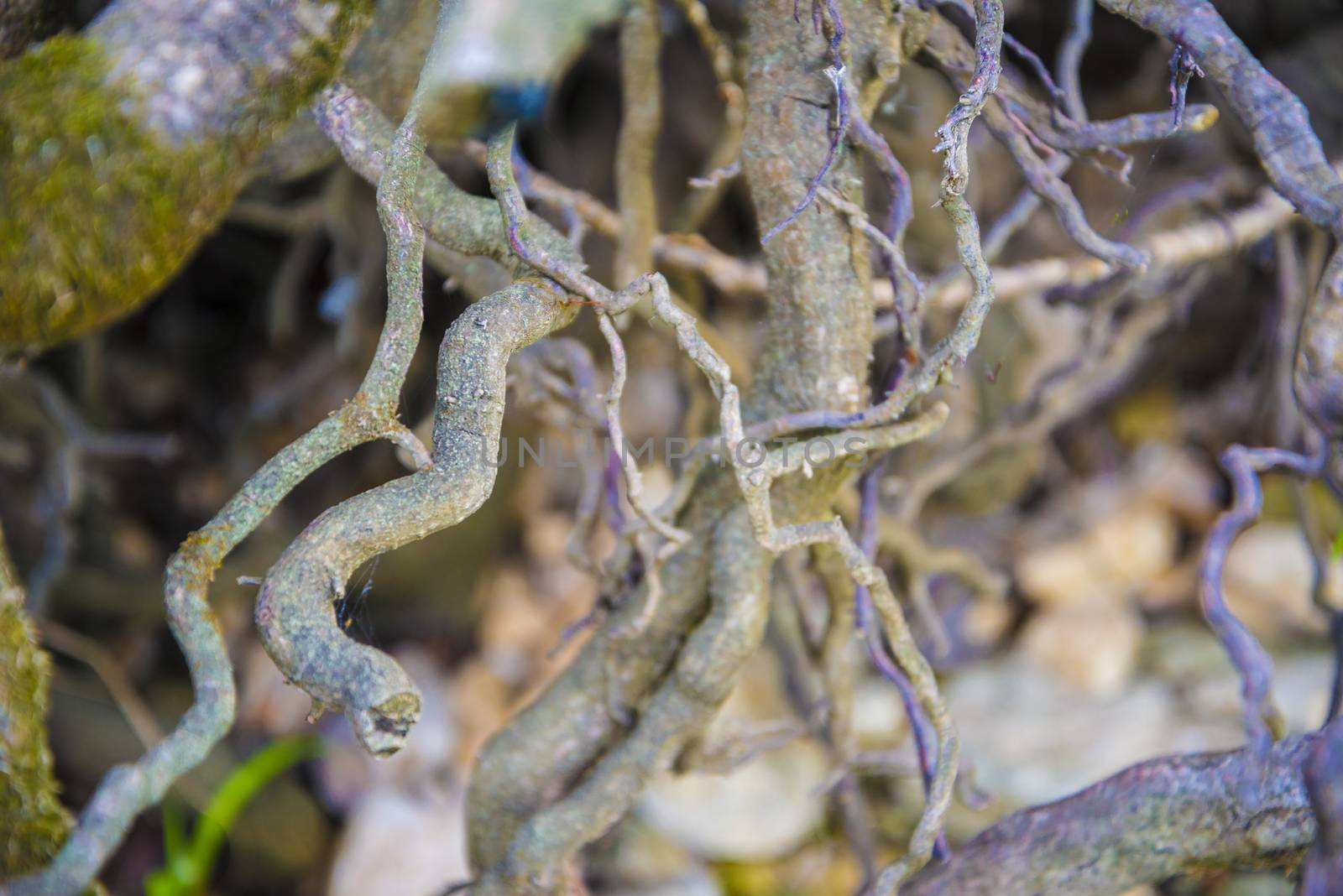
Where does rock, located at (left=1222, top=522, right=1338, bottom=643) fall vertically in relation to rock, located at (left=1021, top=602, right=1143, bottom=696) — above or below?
below

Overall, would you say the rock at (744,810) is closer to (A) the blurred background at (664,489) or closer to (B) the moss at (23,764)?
(A) the blurred background at (664,489)

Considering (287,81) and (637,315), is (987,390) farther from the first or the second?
(287,81)

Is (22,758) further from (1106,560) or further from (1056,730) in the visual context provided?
(1106,560)

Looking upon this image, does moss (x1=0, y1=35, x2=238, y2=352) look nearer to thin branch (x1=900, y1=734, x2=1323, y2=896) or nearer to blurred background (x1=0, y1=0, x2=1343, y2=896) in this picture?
blurred background (x1=0, y1=0, x2=1343, y2=896)

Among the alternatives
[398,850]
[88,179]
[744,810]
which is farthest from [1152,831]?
[398,850]

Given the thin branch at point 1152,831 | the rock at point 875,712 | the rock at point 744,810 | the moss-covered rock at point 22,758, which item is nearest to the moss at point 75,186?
the moss-covered rock at point 22,758

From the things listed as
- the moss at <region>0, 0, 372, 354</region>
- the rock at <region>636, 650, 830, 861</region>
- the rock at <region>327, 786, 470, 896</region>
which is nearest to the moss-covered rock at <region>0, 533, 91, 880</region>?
the moss at <region>0, 0, 372, 354</region>
